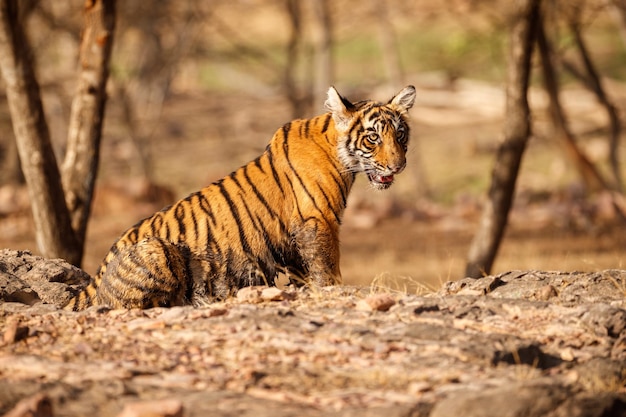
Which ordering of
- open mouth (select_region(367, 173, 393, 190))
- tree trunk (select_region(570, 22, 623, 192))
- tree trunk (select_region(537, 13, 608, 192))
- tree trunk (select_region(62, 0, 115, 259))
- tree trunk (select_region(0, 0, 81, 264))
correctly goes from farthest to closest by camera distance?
tree trunk (select_region(570, 22, 623, 192))
tree trunk (select_region(537, 13, 608, 192))
tree trunk (select_region(62, 0, 115, 259))
tree trunk (select_region(0, 0, 81, 264))
open mouth (select_region(367, 173, 393, 190))

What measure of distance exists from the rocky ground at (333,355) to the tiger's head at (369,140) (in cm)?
97

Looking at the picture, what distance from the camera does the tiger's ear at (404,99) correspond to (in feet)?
23.7

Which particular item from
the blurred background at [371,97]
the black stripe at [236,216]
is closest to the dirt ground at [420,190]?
the blurred background at [371,97]

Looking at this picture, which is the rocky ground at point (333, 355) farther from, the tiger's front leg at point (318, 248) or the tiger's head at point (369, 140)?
the tiger's head at point (369, 140)

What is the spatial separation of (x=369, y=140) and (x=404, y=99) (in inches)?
22.3

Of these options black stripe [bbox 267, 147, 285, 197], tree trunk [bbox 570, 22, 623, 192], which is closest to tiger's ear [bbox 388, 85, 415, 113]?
black stripe [bbox 267, 147, 285, 197]

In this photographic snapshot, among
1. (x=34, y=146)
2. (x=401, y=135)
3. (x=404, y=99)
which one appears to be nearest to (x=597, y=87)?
(x=404, y=99)

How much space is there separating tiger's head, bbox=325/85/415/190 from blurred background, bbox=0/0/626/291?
4.16 m

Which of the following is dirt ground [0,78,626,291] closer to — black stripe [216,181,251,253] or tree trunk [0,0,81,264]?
black stripe [216,181,251,253]

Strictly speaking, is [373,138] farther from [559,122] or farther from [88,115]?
[559,122]

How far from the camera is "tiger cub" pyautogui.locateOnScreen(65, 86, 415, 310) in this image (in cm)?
663

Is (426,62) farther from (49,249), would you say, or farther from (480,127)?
(49,249)

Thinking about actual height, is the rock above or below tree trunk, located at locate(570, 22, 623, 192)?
below

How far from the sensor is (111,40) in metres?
9.15
